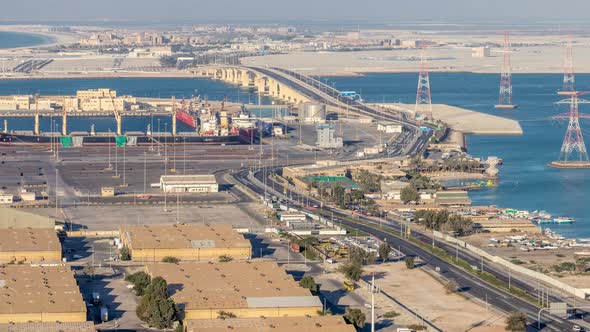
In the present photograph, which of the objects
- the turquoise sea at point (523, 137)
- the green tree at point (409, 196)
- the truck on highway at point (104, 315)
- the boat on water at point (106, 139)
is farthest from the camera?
the boat on water at point (106, 139)

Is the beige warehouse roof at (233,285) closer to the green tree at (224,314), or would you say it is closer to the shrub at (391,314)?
the green tree at (224,314)

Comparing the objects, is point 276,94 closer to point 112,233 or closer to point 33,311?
point 112,233

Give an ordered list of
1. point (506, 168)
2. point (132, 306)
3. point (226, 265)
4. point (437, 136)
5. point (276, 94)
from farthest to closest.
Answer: point (276, 94) → point (437, 136) → point (506, 168) → point (226, 265) → point (132, 306)

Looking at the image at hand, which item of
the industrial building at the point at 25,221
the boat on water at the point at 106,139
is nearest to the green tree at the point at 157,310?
the industrial building at the point at 25,221

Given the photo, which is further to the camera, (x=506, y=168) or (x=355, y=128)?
(x=355, y=128)

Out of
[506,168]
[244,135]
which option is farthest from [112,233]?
[244,135]

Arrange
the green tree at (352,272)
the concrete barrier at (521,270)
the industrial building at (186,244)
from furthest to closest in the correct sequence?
the industrial building at (186,244), the green tree at (352,272), the concrete barrier at (521,270)
